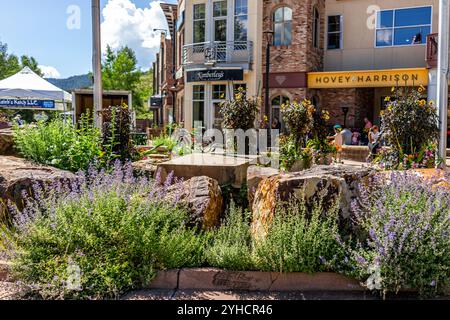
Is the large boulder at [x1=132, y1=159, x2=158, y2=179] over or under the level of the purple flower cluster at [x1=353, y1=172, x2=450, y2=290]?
over

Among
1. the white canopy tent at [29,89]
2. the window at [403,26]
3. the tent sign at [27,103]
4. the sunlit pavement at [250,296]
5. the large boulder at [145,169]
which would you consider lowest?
the sunlit pavement at [250,296]

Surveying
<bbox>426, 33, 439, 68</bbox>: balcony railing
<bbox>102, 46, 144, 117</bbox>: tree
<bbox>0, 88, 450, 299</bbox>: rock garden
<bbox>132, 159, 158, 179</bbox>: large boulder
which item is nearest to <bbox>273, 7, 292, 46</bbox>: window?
<bbox>426, 33, 439, 68</bbox>: balcony railing

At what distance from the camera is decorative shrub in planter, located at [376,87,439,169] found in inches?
308

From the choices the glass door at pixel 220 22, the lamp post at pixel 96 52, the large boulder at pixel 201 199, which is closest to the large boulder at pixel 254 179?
the large boulder at pixel 201 199

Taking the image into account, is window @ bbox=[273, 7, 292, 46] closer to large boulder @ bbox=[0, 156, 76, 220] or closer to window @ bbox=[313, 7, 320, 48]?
window @ bbox=[313, 7, 320, 48]

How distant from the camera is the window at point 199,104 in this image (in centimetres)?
2370

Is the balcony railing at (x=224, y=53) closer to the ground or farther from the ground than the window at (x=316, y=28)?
closer to the ground

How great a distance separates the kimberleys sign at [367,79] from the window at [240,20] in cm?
400

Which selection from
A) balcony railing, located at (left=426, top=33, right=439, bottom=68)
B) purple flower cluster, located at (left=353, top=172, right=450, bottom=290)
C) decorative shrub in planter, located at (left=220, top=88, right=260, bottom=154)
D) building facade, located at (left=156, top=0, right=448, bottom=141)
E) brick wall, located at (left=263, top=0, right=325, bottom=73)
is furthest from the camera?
brick wall, located at (left=263, top=0, right=325, bottom=73)

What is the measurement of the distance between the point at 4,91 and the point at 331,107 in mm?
14830

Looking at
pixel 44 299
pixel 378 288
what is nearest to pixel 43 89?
pixel 44 299

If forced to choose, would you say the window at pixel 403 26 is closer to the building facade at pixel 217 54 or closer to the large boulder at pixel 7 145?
the building facade at pixel 217 54

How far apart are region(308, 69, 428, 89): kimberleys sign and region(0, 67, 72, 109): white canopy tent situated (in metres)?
11.2

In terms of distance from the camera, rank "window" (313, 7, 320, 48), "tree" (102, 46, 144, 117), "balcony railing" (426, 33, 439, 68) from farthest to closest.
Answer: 1. "tree" (102, 46, 144, 117)
2. "window" (313, 7, 320, 48)
3. "balcony railing" (426, 33, 439, 68)
